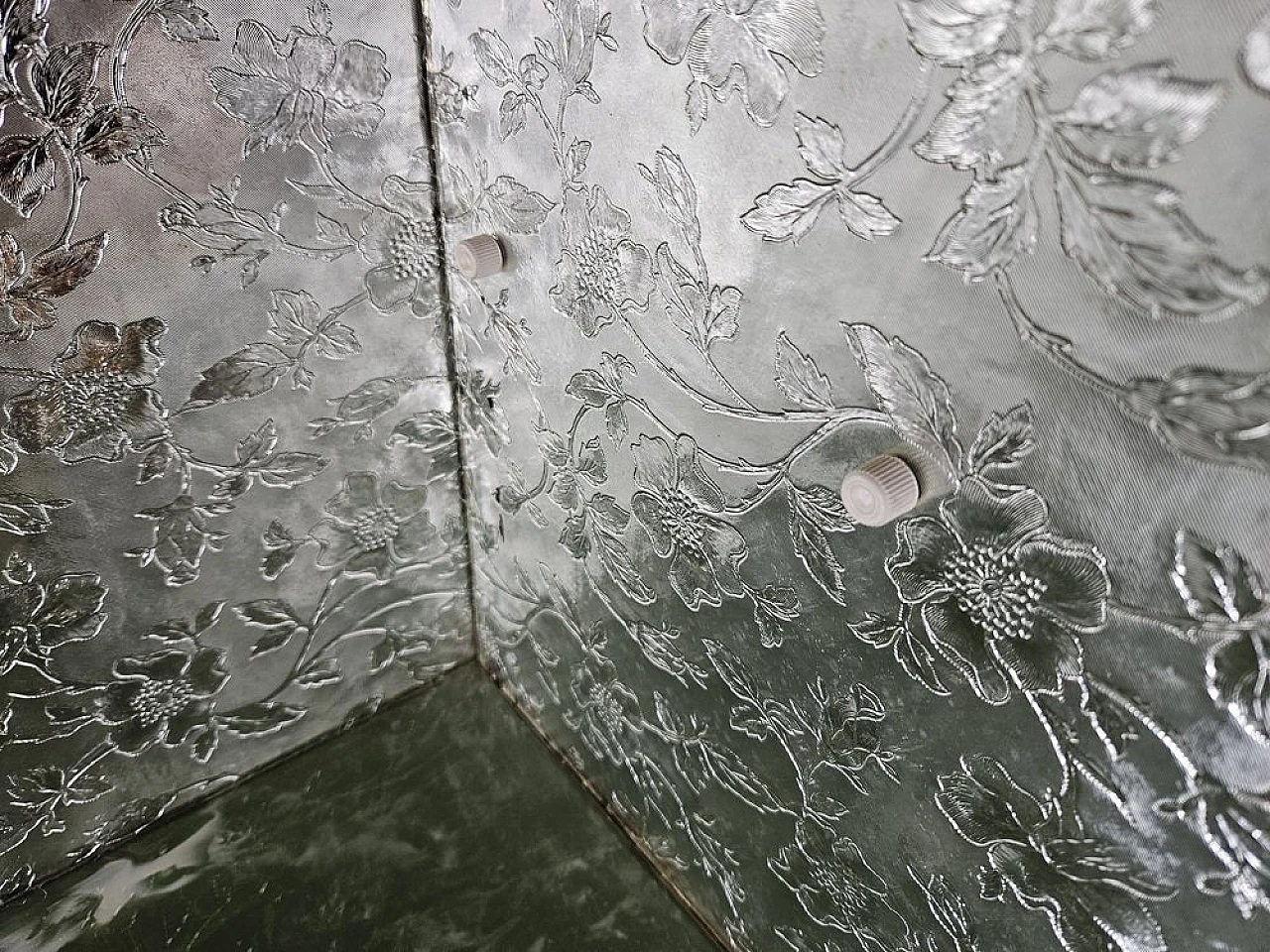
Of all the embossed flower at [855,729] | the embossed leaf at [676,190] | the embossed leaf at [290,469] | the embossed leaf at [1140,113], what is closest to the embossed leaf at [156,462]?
the embossed leaf at [290,469]

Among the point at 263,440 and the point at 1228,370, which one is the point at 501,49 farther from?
the point at 1228,370

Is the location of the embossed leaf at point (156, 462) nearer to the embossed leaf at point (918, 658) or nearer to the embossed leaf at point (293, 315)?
the embossed leaf at point (293, 315)

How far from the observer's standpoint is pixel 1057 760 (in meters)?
0.72

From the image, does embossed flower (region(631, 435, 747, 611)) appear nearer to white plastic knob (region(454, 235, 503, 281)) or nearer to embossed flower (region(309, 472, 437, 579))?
white plastic knob (region(454, 235, 503, 281))

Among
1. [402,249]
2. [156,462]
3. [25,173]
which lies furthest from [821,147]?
[156,462]

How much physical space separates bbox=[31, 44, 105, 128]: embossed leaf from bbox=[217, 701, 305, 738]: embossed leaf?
0.99 metres

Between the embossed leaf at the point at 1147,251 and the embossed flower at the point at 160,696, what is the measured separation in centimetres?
138

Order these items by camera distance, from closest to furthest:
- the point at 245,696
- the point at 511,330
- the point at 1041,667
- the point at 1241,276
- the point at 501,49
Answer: the point at 1241,276 → the point at 1041,667 → the point at 501,49 → the point at 511,330 → the point at 245,696

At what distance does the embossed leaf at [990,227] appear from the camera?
0.57 metres

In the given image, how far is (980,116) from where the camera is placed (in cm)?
57

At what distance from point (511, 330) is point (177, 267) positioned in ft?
1.43

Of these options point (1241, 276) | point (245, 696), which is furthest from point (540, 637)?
point (1241, 276)

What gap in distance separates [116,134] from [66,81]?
0.22 feet

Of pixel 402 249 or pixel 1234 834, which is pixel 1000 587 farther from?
pixel 402 249
